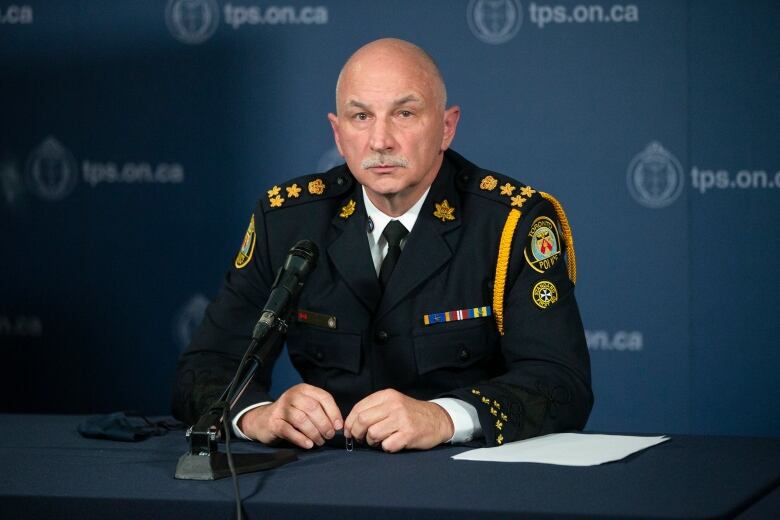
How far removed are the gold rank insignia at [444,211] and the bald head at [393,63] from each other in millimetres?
205

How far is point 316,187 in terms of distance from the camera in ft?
7.87

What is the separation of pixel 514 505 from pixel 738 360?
245 cm

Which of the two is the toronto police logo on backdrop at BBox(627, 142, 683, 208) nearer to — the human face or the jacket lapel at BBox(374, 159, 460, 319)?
the jacket lapel at BBox(374, 159, 460, 319)

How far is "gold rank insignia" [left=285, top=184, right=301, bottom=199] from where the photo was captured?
2385 millimetres

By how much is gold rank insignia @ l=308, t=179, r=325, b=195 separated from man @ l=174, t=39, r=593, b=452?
34 millimetres

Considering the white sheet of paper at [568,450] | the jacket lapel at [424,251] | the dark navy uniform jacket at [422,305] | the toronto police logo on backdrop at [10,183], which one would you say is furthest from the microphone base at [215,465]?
the toronto police logo on backdrop at [10,183]

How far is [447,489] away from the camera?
1.43 metres

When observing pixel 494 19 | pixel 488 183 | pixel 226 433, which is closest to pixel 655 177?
pixel 494 19

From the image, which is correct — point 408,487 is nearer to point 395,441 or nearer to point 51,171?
point 395,441

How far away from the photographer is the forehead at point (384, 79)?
6.91 feet

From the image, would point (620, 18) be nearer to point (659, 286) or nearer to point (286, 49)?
point (659, 286)

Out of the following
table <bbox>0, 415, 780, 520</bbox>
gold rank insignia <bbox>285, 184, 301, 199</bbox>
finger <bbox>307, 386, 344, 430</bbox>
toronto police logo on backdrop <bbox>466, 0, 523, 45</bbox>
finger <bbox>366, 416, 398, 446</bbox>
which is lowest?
table <bbox>0, 415, 780, 520</bbox>

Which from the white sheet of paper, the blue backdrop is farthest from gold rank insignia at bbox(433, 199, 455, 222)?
the blue backdrop

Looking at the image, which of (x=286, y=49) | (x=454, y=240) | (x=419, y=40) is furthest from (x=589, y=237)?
(x=454, y=240)
